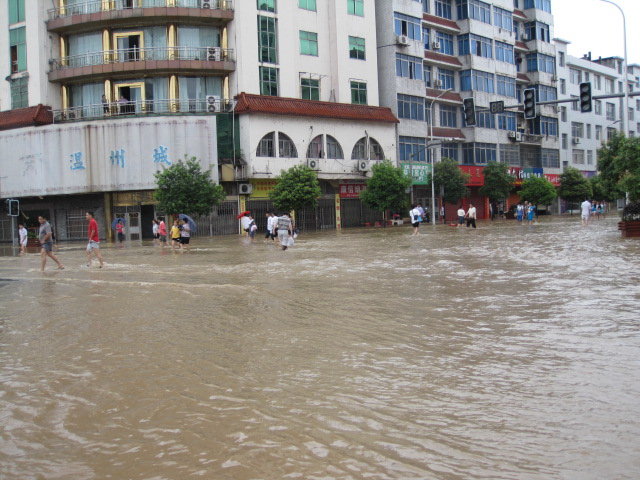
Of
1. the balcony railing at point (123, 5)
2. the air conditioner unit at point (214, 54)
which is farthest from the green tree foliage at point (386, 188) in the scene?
the balcony railing at point (123, 5)

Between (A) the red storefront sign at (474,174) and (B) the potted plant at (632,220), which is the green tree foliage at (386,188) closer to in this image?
(A) the red storefront sign at (474,174)

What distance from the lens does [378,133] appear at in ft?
162

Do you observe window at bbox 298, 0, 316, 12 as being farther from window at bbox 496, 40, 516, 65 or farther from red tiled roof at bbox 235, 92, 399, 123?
window at bbox 496, 40, 516, 65

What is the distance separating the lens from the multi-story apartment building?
40.3m

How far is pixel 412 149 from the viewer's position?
53.2 meters

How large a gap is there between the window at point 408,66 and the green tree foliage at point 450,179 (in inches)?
277

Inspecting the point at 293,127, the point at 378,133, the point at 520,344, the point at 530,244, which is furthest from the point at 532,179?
the point at 520,344

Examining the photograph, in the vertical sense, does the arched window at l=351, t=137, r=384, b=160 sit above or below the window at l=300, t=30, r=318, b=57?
below

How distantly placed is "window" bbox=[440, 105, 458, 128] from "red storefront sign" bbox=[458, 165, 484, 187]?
12.5 ft

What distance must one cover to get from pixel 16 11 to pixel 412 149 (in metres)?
29.4

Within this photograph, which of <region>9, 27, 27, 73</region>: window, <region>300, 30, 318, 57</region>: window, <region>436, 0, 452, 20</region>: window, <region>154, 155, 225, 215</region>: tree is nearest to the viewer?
<region>154, 155, 225, 215</region>: tree

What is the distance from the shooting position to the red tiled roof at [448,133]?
5603cm

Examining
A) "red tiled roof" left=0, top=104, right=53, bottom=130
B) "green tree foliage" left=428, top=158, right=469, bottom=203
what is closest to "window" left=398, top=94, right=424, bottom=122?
"green tree foliage" left=428, top=158, right=469, bottom=203

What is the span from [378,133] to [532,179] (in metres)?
18.0
